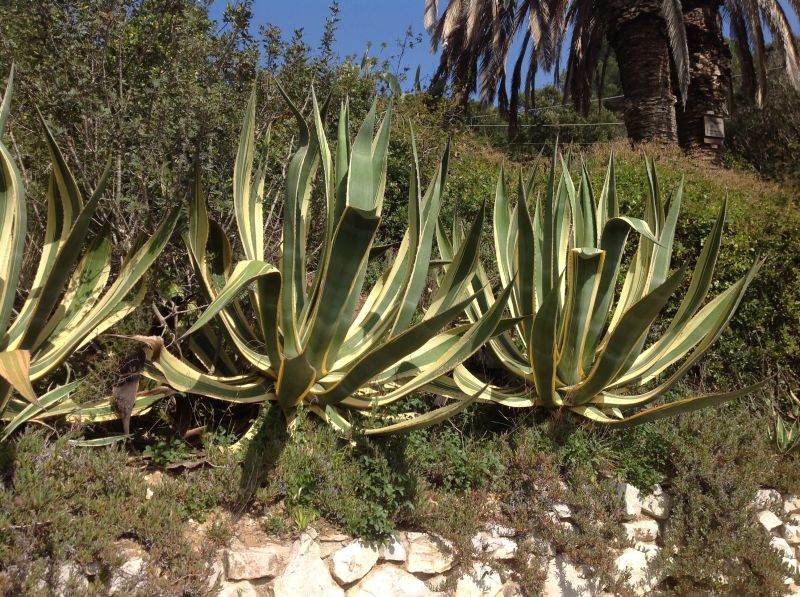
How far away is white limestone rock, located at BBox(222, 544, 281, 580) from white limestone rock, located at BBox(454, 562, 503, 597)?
87 centimetres

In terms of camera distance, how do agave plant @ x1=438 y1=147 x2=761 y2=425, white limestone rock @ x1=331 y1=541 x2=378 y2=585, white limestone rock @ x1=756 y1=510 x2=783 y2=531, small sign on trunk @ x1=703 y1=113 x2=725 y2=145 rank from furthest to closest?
small sign on trunk @ x1=703 y1=113 x2=725 y2=145 < white limestone rock @ x1=756 y1=510 x2=783 y2=531 < agave plant @ x1=438 y1=147 x2=761 y2=425 < white limestone rock @ x1=331 y1=541 x2=378 y2=585

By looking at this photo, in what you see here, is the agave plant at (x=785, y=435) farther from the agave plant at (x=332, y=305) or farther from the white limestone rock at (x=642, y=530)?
the agave plant at (x=332, y=305)

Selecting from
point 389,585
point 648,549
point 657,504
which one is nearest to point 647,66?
point 657,504

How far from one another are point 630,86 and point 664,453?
26.3 ft

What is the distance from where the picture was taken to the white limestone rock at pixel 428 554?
2.96m

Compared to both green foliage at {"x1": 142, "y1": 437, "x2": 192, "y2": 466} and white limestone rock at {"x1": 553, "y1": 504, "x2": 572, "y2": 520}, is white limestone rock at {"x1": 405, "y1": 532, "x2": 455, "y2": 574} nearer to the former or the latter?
white limestone rock at {"x1": 553, "y1": 504, "x2": 572, "y2": 520}

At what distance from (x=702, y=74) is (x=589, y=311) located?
363 inches

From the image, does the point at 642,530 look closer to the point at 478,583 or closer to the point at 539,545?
the point at 539,545

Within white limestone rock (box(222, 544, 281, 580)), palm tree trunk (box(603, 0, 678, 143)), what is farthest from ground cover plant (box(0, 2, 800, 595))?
palm tree trunk (box(603, 0, 678, 143))

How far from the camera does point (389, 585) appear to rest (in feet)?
9.38

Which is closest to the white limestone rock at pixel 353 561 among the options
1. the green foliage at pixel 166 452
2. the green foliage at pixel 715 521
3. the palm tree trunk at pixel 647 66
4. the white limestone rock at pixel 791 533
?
the green foliage at pixel 166 452

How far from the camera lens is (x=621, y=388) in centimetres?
410

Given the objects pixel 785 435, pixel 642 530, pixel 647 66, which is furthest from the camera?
pixel 647 66

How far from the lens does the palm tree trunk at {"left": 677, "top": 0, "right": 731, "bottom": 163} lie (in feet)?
35.8
